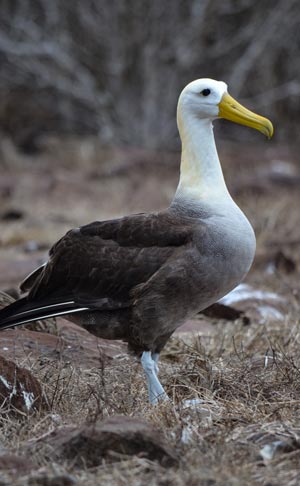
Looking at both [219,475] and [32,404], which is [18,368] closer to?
[32,404]

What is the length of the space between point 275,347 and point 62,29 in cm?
1118

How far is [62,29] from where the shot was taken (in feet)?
49.5

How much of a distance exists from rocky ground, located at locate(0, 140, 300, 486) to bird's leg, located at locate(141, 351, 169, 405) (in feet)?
0.17

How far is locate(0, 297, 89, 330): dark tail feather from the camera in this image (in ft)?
13.5

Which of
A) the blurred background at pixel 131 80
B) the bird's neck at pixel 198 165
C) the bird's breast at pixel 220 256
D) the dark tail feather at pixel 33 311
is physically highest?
the blurred background at pixel 131 80

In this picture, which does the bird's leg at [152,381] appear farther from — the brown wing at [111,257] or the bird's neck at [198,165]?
the bird's neck at [198,165]

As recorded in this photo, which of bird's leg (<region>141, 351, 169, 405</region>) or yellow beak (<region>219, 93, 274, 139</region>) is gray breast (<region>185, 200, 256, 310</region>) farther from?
yellow beak (<region>219, 93, 274, 139</region>)

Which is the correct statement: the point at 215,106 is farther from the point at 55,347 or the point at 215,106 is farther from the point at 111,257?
the point at 55,347

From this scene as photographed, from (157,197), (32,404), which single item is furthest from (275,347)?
(157,197)

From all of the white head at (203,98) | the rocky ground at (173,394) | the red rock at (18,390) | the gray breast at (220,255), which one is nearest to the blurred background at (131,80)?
the rocky ground at (173,394)

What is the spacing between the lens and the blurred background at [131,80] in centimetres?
1297

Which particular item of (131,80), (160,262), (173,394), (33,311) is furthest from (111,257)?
(131,80)

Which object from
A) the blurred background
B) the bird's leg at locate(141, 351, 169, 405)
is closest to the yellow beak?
the bird's leg at locate(141, 351, 169, 405)

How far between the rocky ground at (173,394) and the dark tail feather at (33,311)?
164mm
